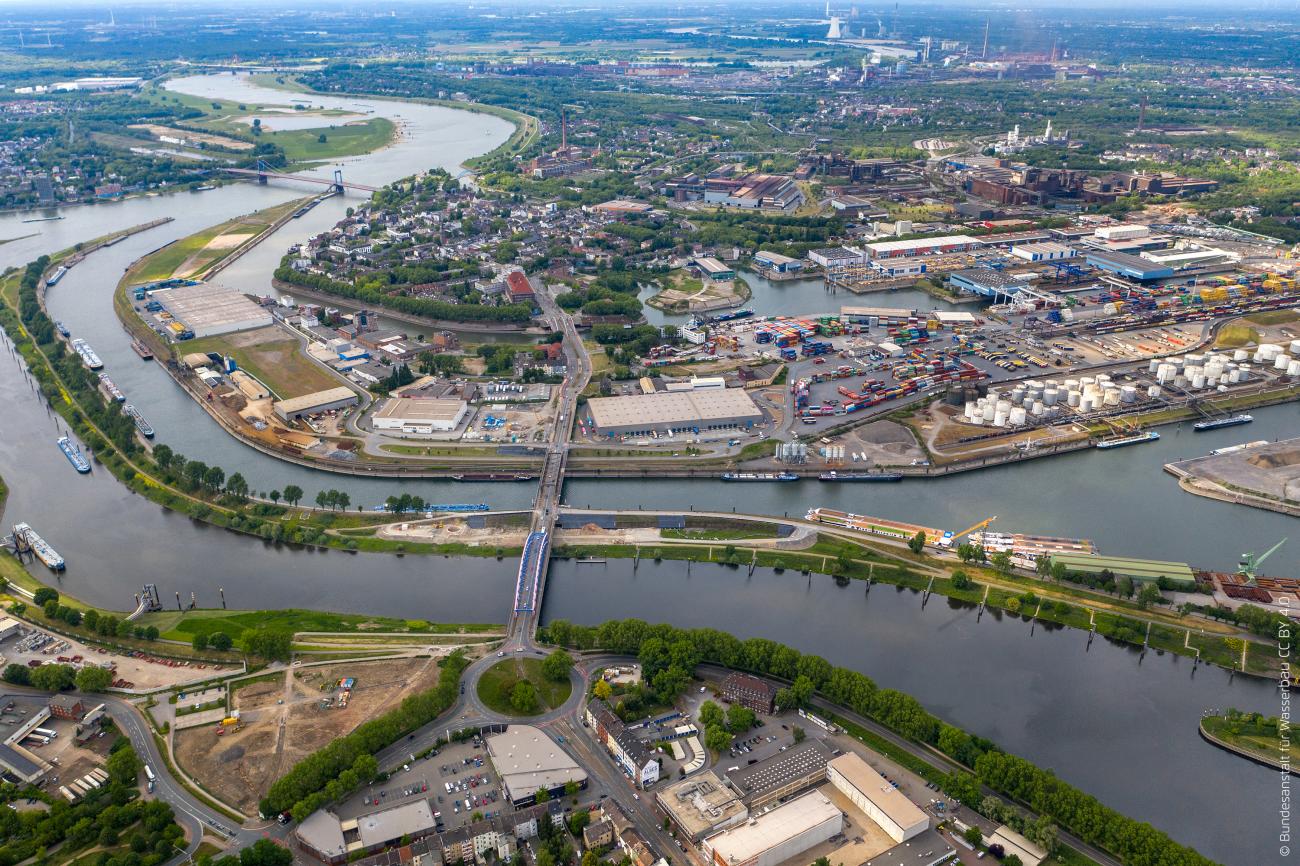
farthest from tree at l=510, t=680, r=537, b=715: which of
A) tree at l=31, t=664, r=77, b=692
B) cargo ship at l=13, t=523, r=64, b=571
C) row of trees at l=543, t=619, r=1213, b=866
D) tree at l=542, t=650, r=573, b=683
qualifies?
cargo ship at l=13, t=523, r=64, b=571

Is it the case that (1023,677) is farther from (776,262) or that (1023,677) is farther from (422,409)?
(776,262)

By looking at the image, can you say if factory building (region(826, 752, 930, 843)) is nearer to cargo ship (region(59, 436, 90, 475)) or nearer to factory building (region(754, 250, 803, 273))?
cargo ship (region(59, 436, 90, 475))

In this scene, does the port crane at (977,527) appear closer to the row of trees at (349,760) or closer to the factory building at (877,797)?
the factory building at (877,797)

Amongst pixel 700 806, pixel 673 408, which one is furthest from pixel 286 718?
pixel 673 408

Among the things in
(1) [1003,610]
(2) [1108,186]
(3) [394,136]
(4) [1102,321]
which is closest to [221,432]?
(1) [1003,610]

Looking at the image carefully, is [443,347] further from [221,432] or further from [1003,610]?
[1003,610]
